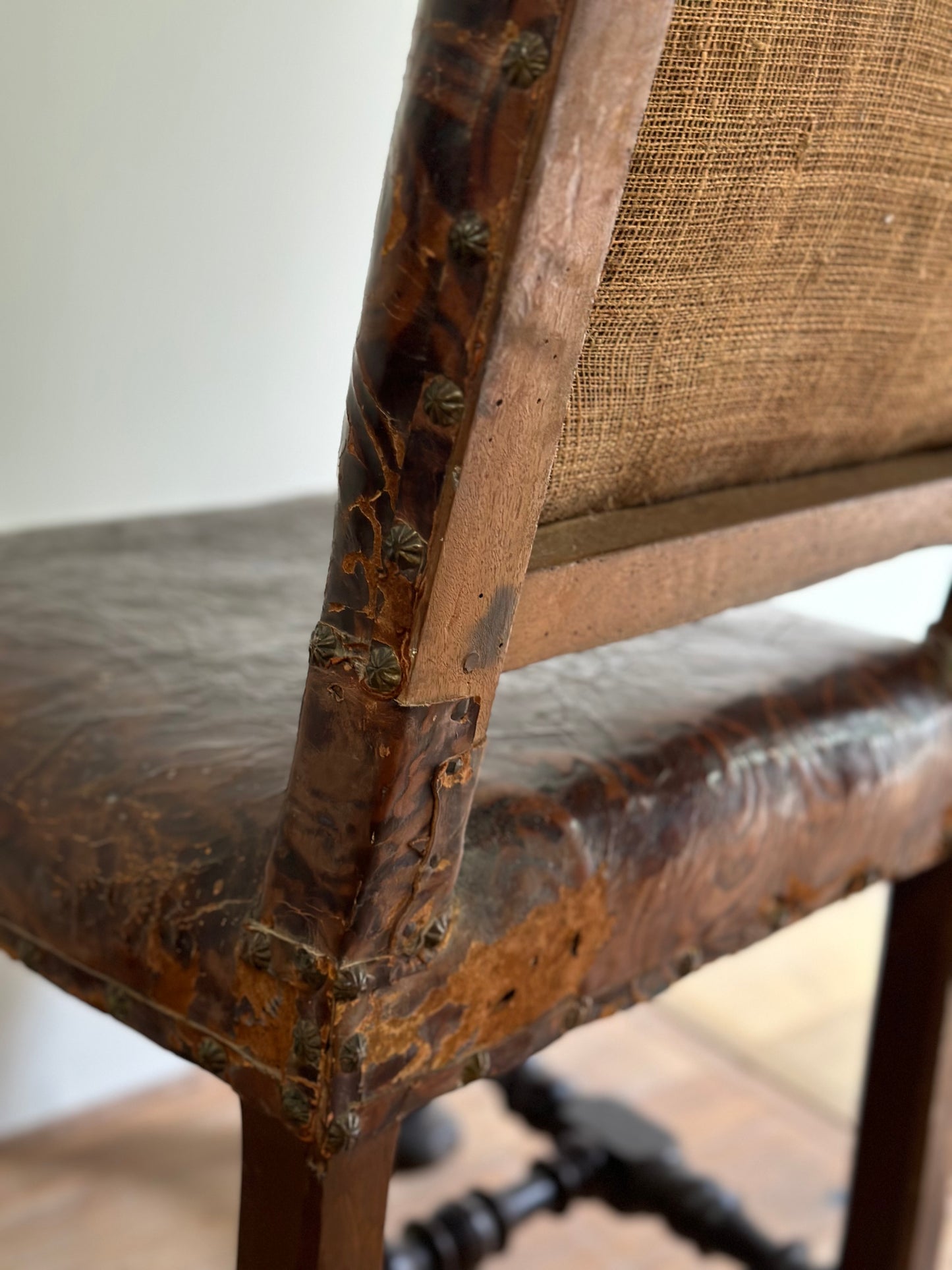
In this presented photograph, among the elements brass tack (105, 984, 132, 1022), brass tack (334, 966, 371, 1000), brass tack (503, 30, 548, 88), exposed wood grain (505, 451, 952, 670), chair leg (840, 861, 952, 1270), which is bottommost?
chair leg (840, 861, 952, 1270)

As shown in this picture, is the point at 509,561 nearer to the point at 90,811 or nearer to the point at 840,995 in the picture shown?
the point at 90,811

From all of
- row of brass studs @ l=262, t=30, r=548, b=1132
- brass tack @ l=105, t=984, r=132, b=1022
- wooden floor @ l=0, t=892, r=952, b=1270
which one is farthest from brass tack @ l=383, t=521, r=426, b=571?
wooden floor @ l=0, t=892, r=952, b=1270

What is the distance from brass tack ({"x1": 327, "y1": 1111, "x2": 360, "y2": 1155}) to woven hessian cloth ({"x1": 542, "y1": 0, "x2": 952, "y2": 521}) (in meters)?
0.21

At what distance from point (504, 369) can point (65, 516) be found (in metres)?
0.84

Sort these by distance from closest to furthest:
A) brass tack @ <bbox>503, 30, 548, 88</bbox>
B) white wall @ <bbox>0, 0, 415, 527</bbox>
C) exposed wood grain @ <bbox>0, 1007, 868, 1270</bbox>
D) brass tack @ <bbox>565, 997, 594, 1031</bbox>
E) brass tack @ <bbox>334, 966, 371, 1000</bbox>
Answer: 1. brass tack @ <bbox>503, 30, 548, 88</bbox>
2. brass tack @ <bbox>334, 966, 371, 1000</bbox>
3. brass tack @ <bbox>565, 997, 594, 1031</bbox>
4. white wall @ <bbox>0, 0, 415, 527</bbox>
5. exposed wood grain @ <bbox>0, 1007, 868, 1270</bbox>

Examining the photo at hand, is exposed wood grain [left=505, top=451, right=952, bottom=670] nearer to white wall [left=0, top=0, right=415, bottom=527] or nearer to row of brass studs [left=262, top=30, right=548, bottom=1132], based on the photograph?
row of brass studs [left=262, top=30, right=548, bottom=1132]

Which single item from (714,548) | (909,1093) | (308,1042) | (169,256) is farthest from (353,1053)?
(169,256)

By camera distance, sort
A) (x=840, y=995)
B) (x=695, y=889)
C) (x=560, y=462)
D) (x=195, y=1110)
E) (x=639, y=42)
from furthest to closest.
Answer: (x=840, y=995)
(x=195, y=1110)
(x=695, y=889)
(x=560, y=462)
(x=639, y=42)

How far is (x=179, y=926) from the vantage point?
1.55 ft

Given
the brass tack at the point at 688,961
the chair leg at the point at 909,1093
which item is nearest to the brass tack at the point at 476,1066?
the brass tack at the point at 688,961

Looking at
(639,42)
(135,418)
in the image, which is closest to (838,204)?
(639,42)

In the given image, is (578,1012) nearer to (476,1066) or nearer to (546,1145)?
(476,1066)

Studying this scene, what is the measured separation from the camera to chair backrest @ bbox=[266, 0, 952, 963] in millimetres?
331

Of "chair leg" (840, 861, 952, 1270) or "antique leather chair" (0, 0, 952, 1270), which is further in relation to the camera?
"chair leg" (840, 861, 952, 1270)
